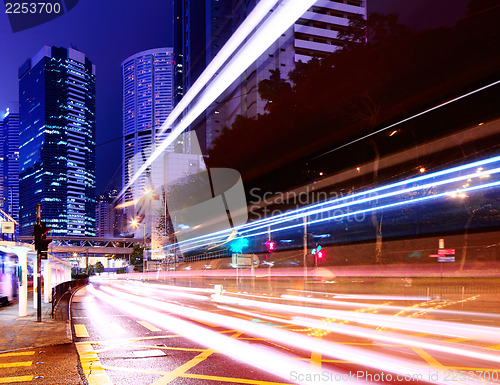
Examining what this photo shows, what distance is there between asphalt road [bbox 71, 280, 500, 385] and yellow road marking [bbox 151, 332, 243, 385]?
0.02 meters

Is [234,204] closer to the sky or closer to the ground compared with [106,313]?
closer to the sky

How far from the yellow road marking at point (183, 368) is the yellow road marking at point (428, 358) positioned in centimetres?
436

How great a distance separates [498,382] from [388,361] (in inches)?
74.1

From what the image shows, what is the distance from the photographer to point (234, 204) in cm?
4706

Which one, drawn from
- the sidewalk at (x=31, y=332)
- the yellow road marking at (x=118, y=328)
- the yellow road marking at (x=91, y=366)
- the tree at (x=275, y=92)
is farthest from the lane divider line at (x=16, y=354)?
the tree at (x=275, y=92)

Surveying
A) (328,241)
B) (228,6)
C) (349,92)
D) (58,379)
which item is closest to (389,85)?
(349,92)

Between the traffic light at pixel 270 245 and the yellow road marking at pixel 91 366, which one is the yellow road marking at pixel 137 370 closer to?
the yellow road marking at pixel 91 366

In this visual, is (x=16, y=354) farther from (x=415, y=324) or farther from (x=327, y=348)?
(x=415, y=324)

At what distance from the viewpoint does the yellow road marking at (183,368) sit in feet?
23.0

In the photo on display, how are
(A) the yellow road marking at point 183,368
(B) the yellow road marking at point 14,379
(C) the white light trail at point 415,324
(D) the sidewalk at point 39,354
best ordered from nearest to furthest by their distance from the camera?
(A) the yellow road marking at point 183,368, (B) the yellow road marking at point 14,379, (D) the sidewalk at point 39,354, (C) the white light trail at point 415,324

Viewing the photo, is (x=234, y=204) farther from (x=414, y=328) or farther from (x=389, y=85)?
(x=414, y=328)

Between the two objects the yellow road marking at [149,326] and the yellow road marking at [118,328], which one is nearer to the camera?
the yellow road marking at [118,328]

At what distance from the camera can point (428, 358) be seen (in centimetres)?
823

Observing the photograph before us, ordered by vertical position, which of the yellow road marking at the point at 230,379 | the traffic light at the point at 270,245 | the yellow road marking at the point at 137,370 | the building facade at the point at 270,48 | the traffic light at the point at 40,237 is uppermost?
the building facade at the point at 270,48
